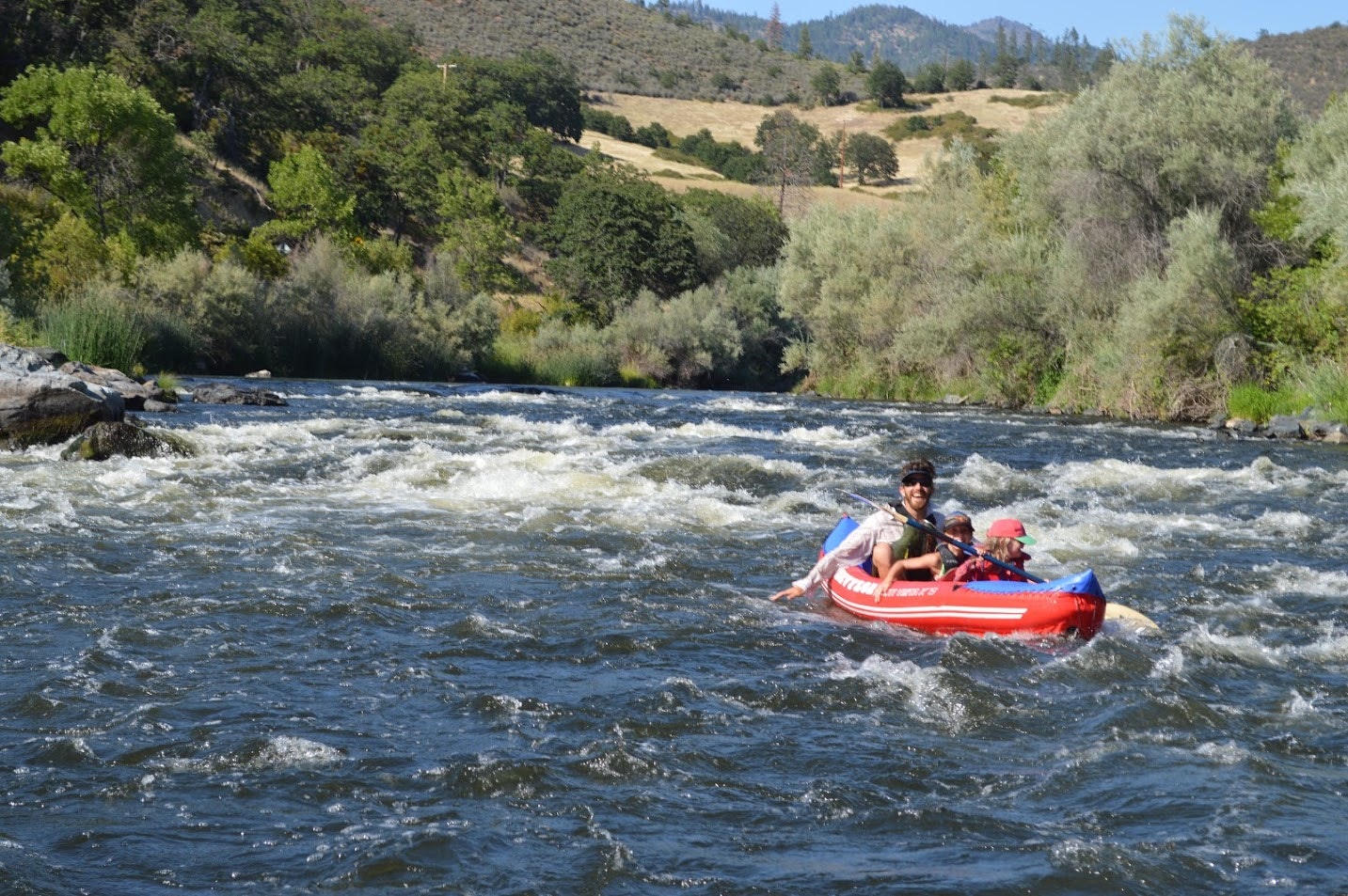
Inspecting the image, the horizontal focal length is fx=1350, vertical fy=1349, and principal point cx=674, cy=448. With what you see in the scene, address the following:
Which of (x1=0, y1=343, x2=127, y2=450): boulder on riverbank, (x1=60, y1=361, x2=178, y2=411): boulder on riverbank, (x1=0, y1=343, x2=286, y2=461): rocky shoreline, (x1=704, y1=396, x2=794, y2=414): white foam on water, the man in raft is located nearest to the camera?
the man in raft

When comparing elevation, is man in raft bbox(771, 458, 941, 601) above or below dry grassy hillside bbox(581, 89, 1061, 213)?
below

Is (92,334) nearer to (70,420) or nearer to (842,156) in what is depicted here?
(70,420)

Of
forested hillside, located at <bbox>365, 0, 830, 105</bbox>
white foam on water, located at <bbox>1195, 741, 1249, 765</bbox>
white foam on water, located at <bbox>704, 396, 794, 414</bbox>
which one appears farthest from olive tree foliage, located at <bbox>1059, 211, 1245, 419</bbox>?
forested hillside, located at <bbox>365, 0, 830, 105</bbox>

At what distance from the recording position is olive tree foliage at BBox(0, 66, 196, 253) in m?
35.9

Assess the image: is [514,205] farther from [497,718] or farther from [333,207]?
[497,718]

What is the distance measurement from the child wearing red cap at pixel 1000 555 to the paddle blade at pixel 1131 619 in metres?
0.57

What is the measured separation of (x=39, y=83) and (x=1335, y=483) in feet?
121

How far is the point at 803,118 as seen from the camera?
384 feet

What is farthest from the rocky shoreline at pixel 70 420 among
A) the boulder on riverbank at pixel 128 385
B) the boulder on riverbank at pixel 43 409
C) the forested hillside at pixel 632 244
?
the forested hillside at pixel 632 244

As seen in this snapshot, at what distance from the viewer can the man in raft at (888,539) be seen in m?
8.88

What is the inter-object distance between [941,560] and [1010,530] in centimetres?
51

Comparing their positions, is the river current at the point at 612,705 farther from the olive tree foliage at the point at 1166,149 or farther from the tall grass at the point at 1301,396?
the olive tree foliage at the point at 1166,149

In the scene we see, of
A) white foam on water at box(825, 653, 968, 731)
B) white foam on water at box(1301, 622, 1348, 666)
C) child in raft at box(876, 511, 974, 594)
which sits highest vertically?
child in raft at box(876, 511, 974, 594)

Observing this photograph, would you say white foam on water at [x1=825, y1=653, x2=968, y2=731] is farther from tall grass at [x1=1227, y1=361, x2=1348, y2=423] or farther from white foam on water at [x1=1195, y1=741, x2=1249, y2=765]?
tall grass at [x1=1227, y1=361, x2=1348, y2=423]
